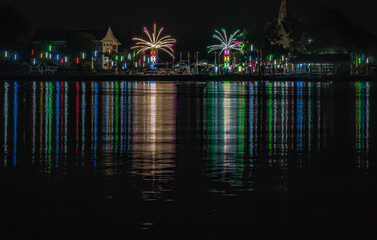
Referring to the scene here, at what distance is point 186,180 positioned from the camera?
14.7 metres

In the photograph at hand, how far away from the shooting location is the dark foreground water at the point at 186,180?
35.5 feet

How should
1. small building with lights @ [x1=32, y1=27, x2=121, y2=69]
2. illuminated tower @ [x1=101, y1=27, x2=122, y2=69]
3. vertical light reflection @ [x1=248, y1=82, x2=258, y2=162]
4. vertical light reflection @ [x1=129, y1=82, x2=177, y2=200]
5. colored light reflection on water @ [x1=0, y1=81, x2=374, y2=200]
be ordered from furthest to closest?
illuminated tower @ [x1=101, y1=27, x2=122, y2=69]
small building with lights @ [x1=32, y1=27, x2=121, y2=69]
vertical light reflection @ [x1=248, y1=82, x2=258, y2=162]
colored light reflection on water @ [x1=0, y1=81, x2=374, y2=200]
vertical light reflection @ [x1=129, y1=82, x2=177, y2=200]

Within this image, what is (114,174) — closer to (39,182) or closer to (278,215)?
(39,182)

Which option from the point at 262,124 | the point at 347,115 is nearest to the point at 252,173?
the point at 262,124

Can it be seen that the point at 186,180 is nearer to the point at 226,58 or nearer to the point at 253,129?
the point at 253,129

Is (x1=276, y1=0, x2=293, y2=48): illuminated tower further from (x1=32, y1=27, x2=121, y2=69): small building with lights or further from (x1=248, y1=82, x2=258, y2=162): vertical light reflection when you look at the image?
(x1=248, y1=82, x2=258, y2=162): vertical light reflection

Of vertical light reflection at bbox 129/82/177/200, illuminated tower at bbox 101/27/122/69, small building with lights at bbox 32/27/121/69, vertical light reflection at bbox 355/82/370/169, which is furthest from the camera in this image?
illuminated tower at bbox 101/27/122/69

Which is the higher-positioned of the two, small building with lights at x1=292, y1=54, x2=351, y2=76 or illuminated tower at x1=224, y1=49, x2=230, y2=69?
illuminated tower at x1=224, y1=49, x2=230, y2=69

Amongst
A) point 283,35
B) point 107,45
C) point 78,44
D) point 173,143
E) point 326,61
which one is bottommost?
point 173,143

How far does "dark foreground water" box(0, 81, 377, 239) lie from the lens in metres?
10.8

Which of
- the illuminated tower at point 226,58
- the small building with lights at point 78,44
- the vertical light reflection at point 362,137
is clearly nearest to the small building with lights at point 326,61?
the illuminated tower at point 226,58

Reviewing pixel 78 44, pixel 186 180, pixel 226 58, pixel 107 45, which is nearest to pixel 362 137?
pixel 186 180

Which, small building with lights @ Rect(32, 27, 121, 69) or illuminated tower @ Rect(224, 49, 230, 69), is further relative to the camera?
small building with lights @ Rect(32, 27, 121, 69)

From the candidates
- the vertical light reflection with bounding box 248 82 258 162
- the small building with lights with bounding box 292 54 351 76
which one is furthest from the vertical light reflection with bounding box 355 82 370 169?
the small building with lights with bounding box 292 54 351 76
